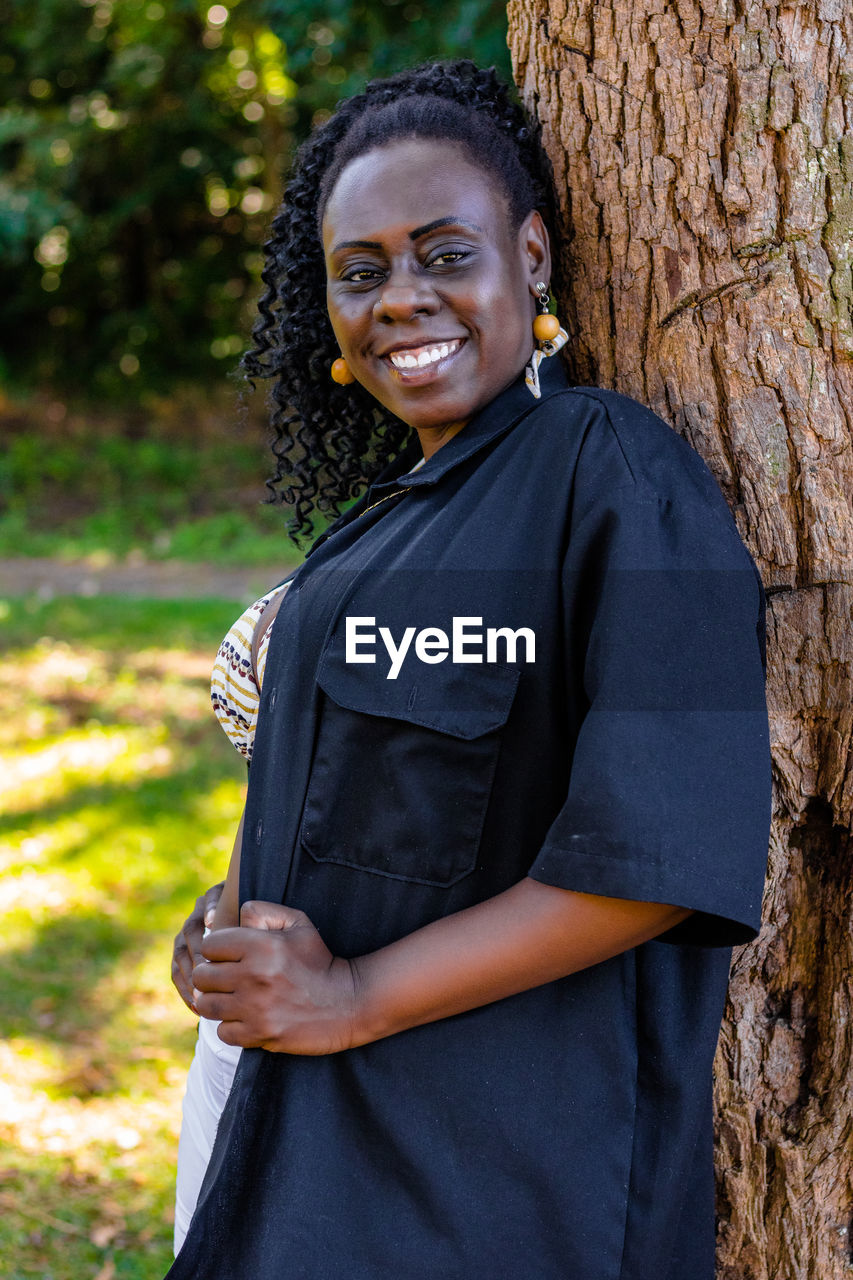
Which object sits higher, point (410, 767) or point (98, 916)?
point (410, 767)

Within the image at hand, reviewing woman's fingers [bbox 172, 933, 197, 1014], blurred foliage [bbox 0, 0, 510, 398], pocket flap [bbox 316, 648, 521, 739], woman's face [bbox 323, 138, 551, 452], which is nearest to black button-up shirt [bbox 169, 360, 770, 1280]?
pocket flap [bbox 316, 648, 521, 739]

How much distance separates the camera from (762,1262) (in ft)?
6.63

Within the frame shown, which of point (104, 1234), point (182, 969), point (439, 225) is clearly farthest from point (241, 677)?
point (104, 1234)

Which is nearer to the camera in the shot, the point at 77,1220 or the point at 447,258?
the point at 447,258

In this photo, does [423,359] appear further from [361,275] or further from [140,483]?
[140,483]

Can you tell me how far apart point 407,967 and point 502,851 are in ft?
0.62

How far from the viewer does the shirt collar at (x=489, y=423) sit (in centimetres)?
169

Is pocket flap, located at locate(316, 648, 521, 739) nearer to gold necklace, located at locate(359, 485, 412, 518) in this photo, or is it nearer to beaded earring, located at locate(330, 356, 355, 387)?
gold necklace, located at locate(359, 485, 412, 518)

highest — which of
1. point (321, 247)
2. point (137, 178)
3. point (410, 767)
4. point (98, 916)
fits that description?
point (137, 178)

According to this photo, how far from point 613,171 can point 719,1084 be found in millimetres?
1484

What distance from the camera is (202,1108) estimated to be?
77.5 inches

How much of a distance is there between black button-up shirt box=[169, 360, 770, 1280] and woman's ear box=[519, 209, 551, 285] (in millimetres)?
309

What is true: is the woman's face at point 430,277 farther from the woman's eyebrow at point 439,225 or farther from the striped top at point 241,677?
the striped top at point 241,677

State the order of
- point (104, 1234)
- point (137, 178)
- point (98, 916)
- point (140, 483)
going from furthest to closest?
point (137, 178), point (140, 483), point (98, 916), point (104, 1234)
